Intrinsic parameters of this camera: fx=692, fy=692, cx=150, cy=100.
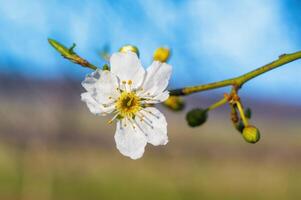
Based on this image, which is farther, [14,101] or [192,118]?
[14,101]

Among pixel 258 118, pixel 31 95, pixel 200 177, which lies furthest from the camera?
pixel 258 118

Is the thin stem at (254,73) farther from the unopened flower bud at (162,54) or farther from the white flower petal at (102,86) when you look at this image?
the unopened flower bud at (162,54)

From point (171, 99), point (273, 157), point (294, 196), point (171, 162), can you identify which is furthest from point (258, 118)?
point (171, 99)

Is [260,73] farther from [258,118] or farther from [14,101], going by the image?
[258,118]

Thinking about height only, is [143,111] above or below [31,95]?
below

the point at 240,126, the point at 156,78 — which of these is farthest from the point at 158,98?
the point at 240,126

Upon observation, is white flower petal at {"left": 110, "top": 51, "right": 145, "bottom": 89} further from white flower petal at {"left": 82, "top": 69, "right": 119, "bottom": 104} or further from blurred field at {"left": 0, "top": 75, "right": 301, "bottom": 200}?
blurred field at {"left": 0, "top": 75, "right": 301, "bottom": 200}

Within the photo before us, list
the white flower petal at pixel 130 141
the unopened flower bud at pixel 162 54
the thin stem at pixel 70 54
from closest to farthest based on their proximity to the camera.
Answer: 1. the thin stem at pixel 70 54
2. the white flower petal at pixel 130 141
3. the unopened flower bud at pixel 162 54

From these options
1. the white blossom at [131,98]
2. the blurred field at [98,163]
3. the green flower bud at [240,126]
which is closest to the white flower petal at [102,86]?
the white blossom at [131,98]
